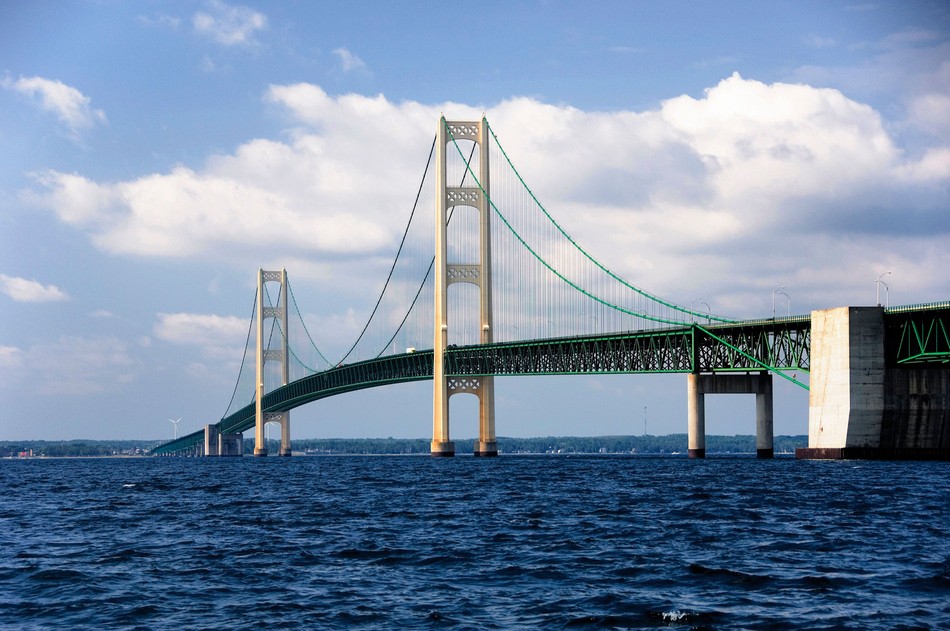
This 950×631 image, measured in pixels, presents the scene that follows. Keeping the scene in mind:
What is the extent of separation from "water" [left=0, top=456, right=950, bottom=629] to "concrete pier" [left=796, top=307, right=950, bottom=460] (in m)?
23.7

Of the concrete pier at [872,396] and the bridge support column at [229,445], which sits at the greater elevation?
the concrete pier at [872,396]

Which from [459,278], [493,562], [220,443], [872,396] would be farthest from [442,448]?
[220,443]

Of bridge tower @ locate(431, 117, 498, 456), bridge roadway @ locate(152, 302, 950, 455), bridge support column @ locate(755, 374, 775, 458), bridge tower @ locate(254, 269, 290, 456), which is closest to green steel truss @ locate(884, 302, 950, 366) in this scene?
bridge roadway @ locate(152, 302, 950, 455)

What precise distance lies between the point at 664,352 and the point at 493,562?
6932 cm

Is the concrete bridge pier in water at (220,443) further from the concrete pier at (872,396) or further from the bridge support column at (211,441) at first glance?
the concrete pier at (872,396)

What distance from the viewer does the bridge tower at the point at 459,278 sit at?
101m

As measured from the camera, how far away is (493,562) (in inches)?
914

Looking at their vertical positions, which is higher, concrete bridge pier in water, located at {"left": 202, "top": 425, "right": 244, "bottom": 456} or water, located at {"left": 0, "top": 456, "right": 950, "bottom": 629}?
water, located at {"left": 0, "top": 456, "right": 950, "bottom": 629}

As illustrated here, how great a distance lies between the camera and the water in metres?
17.9

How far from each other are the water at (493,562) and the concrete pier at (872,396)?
2368 centimetres

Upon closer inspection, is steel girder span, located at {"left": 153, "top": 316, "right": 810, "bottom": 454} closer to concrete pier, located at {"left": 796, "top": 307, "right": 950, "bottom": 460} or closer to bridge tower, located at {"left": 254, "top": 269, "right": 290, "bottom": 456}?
concrete pier, located at {"left": 796, "top": 307, "right": 950, "bottom": 460}

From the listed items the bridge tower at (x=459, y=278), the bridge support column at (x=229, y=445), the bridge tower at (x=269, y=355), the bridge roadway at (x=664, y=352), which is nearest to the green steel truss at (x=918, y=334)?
the bridge roadway at (x=664, y=352)

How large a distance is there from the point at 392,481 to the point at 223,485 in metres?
7.93

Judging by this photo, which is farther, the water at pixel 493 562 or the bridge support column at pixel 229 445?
the bridge support column at pixel 229 445
